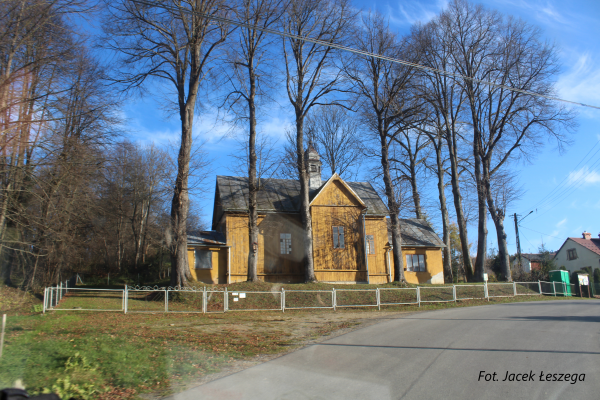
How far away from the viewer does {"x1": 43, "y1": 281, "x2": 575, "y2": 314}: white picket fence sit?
16.1 m

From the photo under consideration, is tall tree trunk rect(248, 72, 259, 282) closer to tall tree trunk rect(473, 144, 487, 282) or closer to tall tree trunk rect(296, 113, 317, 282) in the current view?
tall tree trunk rect(296, 113, 317, 282)

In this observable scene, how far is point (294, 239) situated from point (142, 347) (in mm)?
19553

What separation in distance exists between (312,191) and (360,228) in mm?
4678

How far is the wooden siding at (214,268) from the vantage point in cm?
2486

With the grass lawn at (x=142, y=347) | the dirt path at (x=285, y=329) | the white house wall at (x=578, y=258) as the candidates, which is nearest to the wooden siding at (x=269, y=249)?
the dirt path at (x=285, y=329)

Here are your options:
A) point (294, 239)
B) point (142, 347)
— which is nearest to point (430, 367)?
point (142, 347)

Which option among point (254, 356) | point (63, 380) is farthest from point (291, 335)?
point (63, 380)

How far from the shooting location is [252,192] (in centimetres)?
2202

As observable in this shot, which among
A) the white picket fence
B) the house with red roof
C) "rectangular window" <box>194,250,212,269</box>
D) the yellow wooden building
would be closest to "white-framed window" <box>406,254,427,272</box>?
the yellow wooden building

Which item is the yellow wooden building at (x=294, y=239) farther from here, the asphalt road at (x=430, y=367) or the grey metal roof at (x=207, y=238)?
the asphalt road at (x=430, y=367)

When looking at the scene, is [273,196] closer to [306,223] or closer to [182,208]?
[306,223]

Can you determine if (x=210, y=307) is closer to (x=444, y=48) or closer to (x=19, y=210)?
(x=19, y=210)

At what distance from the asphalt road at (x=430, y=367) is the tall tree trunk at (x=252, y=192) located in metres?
11.2

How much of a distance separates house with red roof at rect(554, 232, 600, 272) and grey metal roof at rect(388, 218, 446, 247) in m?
29.0
